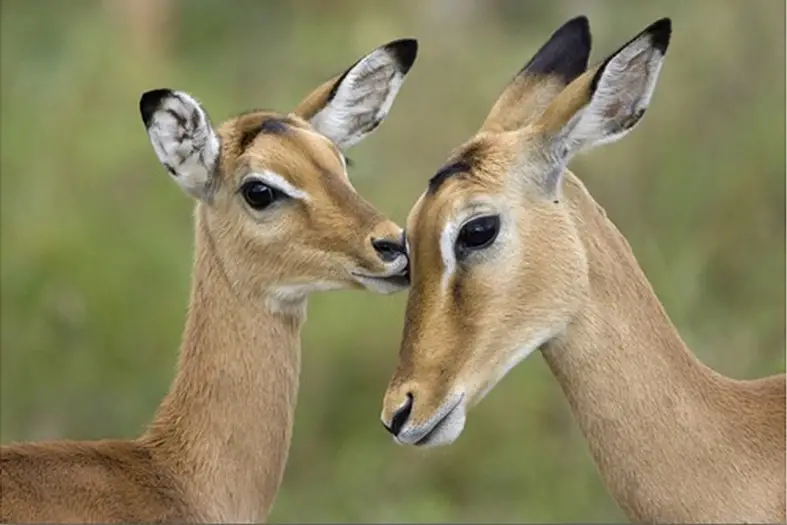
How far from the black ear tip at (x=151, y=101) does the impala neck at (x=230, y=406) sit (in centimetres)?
41

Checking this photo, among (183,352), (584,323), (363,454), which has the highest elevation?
(584,323)

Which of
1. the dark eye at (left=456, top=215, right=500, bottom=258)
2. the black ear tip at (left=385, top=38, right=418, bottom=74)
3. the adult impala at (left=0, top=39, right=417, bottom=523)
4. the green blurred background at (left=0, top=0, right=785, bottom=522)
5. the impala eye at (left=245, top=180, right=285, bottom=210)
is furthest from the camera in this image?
the green blurred background at (left=0, top=0, right=785, bottom=522)

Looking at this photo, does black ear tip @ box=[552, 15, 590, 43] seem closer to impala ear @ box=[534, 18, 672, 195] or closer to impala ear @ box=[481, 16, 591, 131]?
impala ear @ box=[481, 16, 591, 131]

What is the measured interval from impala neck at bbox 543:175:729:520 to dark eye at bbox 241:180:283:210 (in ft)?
2.54

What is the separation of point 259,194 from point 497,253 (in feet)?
2.49

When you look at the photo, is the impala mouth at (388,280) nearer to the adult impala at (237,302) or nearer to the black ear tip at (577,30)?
the adult impala at (237,302)

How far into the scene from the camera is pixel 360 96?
168 inches

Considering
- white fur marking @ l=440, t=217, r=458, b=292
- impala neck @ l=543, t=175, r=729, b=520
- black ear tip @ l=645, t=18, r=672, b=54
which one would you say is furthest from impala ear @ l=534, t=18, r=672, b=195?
white fur marking @ l=440, t=217, r=458, b=292

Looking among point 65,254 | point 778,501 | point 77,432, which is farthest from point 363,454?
point 778,501

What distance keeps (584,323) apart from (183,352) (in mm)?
1116

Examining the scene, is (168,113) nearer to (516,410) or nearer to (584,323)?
(584,323)

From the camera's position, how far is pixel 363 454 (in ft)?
24.1

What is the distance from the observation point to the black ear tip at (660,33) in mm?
3387

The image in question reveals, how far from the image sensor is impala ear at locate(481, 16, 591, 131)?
12.8 feet
